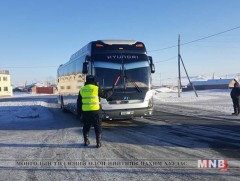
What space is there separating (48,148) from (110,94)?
4236mm

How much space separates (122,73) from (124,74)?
95mm

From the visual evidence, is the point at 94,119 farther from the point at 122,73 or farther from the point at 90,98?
the point at 122,73

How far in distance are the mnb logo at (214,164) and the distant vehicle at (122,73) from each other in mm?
→ 5933

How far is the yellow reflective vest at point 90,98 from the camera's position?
8445 mm

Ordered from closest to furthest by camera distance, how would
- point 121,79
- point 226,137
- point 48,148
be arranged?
1. point 48,148
2. point 226,137
3. point 121,79

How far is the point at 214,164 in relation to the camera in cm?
649

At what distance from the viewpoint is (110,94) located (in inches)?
479

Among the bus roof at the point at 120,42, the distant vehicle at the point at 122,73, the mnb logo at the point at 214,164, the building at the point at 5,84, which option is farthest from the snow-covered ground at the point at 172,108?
the building at the point at 5,84

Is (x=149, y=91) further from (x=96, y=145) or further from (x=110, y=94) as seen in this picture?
(x=96, y=145)

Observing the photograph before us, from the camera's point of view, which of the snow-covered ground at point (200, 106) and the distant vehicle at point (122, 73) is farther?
the snow-covered ground at point (200, 106)

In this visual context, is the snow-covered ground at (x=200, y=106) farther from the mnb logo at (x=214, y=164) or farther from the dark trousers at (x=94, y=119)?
the mnb logo at (x=214, y=164)

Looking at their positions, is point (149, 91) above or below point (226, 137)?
above

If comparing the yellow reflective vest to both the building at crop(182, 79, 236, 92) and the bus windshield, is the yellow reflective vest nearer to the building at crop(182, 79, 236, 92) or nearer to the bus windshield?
the bus windshield

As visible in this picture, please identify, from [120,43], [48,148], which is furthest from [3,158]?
[120,43]
